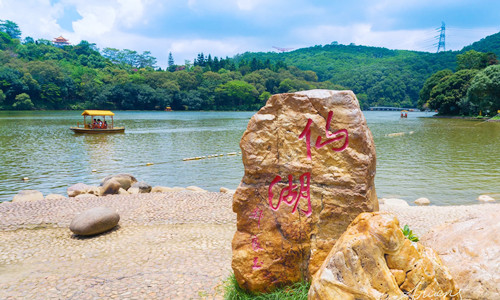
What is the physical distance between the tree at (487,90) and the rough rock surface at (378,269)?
5451 cm

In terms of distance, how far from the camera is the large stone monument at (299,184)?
4.38 m

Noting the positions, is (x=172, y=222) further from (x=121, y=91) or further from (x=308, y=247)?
(x=121, y=91)

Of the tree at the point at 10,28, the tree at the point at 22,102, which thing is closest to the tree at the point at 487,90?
the tree at the point at 22,102

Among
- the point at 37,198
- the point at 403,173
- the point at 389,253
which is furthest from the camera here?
the point at 403,173

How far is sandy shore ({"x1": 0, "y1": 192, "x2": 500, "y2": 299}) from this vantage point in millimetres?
5379

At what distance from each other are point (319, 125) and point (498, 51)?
436 feet

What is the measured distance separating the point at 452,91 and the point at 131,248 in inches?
2562

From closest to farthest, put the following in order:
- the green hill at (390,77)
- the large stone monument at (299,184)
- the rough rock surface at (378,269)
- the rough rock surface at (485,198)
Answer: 1. the rough rock surface at (378,269)
2. the large stone monument at (299,184)
3. the rough rock surface at (485,198)
4. the green hill at (390,77)

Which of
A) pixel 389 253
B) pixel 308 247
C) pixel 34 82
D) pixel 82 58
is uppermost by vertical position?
pixel 82 58

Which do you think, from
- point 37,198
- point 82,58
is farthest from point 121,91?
point 37,198

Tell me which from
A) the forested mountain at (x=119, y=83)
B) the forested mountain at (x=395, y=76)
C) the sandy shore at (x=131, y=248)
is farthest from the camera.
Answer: the forested mountain at (x=395, y=76)

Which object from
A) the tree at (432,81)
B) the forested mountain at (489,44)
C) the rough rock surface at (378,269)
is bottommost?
the rough rock surface at (378,269)

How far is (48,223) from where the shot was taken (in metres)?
8.80

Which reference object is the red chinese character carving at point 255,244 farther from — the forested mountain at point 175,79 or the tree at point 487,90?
the forested mountain at point 175,79
